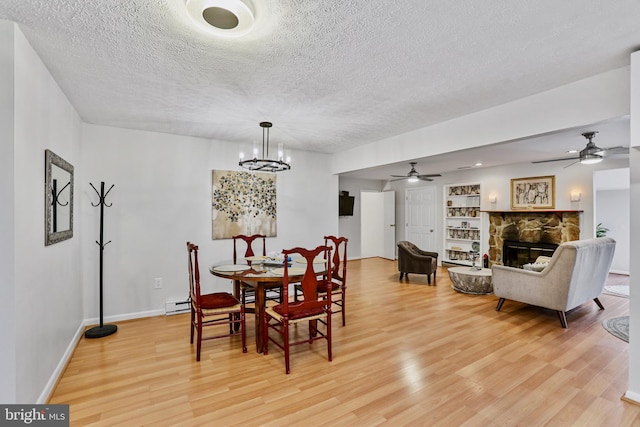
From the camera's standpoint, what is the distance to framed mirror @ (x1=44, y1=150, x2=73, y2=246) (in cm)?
229

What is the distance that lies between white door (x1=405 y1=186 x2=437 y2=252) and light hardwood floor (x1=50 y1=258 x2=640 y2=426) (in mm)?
4125

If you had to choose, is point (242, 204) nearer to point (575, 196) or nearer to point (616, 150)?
point (616, 150)

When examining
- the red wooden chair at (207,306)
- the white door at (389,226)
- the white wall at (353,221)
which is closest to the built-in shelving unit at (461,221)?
the white door at (389,226)

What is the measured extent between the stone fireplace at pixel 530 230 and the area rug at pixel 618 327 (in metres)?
2.19

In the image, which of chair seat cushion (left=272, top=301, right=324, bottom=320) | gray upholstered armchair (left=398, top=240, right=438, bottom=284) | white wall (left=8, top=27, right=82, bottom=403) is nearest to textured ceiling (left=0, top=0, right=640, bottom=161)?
white wall (left=8, top=27, right=82, bottom=403)

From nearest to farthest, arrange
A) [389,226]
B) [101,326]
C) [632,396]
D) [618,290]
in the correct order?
1. [632,396]
2. [101,326]
3. [618,290]
4. [389,226]

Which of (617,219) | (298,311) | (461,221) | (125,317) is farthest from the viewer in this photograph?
(461,221)

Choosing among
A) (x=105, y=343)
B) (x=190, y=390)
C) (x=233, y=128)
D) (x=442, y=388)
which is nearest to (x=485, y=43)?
(x=442, y=388)

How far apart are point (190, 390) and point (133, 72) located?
2456mm

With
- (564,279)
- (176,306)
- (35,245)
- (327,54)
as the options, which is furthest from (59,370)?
(564,279)

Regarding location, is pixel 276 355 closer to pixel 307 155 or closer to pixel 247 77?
pixel 247 77

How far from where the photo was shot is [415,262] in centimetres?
587

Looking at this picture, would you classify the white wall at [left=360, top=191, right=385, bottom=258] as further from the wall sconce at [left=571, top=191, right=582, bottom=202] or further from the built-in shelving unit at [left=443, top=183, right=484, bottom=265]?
the wall sconce at [left=571, top=191, right=582, bottom=202]

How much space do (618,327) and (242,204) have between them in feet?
16.2
